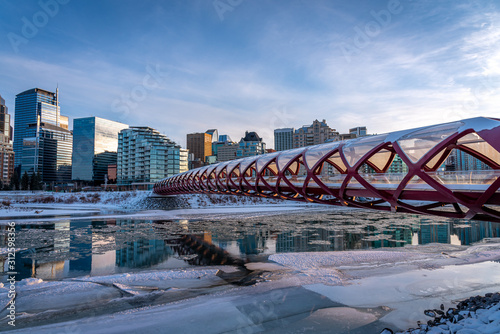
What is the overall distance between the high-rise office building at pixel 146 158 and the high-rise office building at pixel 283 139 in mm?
92166

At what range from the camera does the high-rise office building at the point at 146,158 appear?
106 metres

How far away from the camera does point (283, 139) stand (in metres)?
194

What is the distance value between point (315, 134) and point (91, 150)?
122496 millimetres

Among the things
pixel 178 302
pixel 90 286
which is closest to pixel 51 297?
pixel 90 286

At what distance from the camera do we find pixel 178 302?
1146 centimetres

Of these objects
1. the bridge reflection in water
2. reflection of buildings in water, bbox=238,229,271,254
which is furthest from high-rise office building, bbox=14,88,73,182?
the bridge reflection in water

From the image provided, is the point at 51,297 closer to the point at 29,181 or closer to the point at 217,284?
the point at 217,284

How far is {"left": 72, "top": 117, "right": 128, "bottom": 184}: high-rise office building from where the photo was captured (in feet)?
510

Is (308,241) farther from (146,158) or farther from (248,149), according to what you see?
(248,149)

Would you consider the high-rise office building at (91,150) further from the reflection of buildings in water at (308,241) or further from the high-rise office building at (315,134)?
the reflection of buildings in water at (308,241)

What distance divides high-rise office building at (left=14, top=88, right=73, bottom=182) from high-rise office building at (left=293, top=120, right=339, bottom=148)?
14087 centimetres

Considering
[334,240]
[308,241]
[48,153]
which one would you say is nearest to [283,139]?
[48,153]

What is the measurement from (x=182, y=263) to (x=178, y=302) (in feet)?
21.1

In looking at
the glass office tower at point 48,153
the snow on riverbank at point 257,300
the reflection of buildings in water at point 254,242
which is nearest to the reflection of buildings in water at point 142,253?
the snow on riverbank at point 257,300
